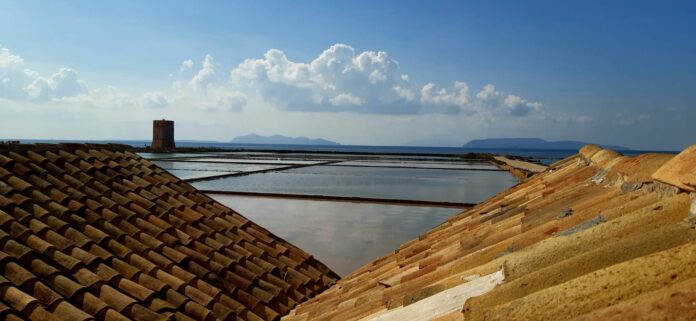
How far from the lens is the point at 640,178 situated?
204 centimetres

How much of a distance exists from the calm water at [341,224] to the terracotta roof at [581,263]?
20.7ft

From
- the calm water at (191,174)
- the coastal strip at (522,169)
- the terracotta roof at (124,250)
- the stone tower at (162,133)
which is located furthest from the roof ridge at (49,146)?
the stone tower at (162,133)

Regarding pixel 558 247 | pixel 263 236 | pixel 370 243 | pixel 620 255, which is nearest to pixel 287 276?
pixel 263 236

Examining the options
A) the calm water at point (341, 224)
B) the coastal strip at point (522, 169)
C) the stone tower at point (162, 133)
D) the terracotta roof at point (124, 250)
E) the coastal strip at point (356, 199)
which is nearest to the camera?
the terracotta roof at point (124, 250)

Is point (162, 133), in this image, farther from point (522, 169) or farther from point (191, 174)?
point (522, 169)

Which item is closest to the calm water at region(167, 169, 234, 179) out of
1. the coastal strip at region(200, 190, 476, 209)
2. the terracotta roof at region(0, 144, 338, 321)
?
the coastal strip at region(200, 190, 476, 209)

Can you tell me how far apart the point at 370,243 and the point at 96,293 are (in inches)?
345

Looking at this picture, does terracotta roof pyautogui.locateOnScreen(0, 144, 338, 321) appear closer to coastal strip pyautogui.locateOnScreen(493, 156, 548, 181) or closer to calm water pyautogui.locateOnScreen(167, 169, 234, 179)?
coastal strip pyautogui.locateOnScreen(493, 156, 548, 181)

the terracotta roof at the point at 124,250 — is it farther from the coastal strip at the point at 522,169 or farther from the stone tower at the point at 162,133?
the stone tower at the point at 162,133

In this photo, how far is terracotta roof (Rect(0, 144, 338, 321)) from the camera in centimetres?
259

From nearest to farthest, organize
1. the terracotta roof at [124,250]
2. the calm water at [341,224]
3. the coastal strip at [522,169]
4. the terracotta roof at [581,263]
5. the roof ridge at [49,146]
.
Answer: the terracotta roof at [581,263]
the terracotta roof at [124,250]
the roof ridge at [49,146]
the calm water at [341,224]
the coastal strip at [522,169]

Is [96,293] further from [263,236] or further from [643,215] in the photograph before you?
[643,215]

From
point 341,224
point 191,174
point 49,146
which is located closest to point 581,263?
point 49,146

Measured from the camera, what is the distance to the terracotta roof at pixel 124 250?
259cm
